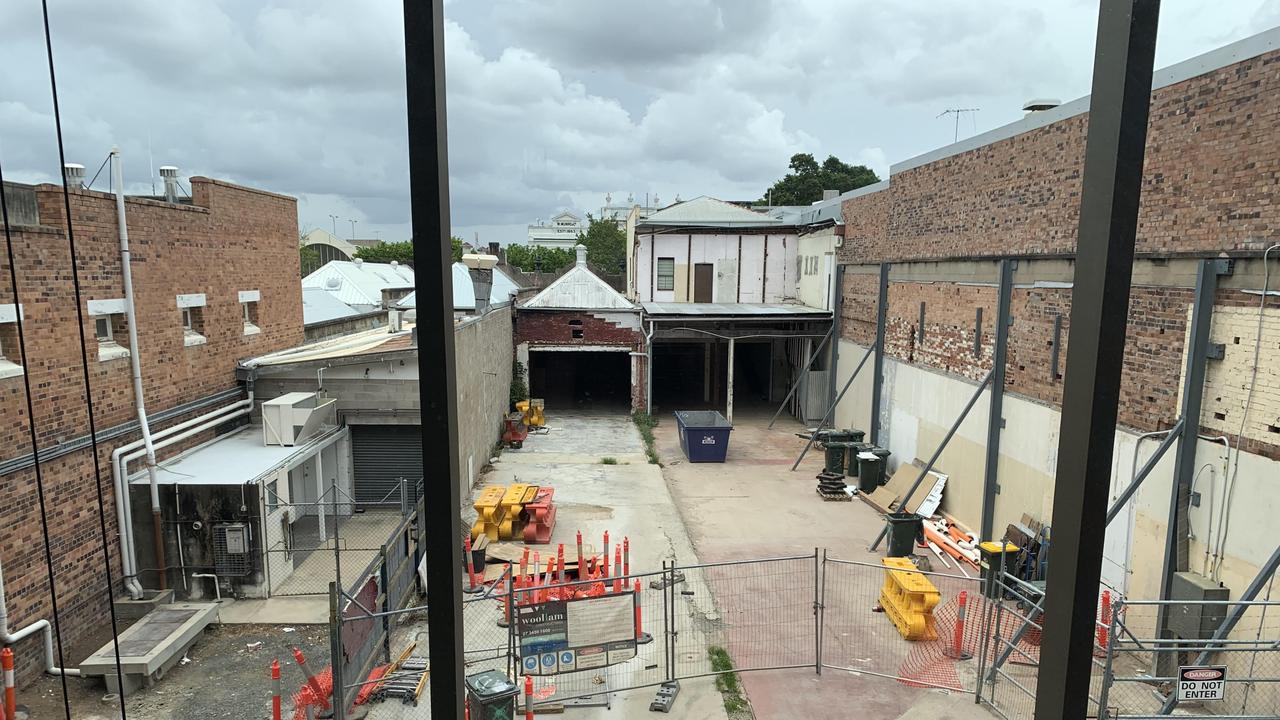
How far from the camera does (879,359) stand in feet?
61.4

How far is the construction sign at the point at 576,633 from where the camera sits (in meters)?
8.05

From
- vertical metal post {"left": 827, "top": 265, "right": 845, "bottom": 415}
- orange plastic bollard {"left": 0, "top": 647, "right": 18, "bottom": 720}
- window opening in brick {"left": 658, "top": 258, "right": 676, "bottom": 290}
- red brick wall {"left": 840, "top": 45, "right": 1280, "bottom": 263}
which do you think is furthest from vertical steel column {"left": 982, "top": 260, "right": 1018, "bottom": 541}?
window opening in brick {"left": 658, "top": 258, "right": 676, "bottom": 290}

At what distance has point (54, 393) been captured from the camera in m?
9.11

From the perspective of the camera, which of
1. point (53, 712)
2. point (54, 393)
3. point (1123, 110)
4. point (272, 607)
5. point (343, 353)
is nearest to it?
point (1123, 110)

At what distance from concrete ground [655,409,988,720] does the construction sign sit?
5.42 feet

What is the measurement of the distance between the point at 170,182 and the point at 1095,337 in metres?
16.1

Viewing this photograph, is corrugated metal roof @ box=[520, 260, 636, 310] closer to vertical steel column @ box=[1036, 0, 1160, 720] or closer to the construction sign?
the construction sign

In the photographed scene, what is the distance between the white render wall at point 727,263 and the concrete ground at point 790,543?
21.5 feet

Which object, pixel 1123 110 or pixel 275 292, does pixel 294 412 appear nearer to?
pixel 275 292

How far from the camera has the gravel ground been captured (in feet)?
26.3

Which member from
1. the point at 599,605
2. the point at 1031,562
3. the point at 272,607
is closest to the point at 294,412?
the point at 272,607

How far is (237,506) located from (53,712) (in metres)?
3.16

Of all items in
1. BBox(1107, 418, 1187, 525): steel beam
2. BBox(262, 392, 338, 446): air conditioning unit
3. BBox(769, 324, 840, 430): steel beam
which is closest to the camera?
BBox(1107, 418, 1187, 525): steel beam

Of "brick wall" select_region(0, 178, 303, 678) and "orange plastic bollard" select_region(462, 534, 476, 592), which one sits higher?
"brick wall" select_region(0, 178, 303, 678)
